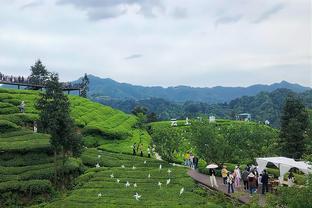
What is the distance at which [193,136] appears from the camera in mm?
50812

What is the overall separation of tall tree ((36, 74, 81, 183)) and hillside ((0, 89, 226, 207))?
2433mm

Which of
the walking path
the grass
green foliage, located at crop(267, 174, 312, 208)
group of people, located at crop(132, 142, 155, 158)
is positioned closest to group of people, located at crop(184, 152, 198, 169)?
the walking path

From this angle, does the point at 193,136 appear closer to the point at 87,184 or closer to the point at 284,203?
the point at 87,184

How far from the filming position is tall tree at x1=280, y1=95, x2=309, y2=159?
50969 mm

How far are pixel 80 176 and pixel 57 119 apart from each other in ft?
20.5

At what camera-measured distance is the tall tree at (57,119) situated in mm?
41062

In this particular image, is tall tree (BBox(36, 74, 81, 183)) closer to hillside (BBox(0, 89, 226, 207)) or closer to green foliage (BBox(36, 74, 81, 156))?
green foliage (BBox(36, 74, 81, 156))

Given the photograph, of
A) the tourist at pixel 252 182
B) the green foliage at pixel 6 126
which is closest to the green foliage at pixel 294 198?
the tourist at pixel 252 182

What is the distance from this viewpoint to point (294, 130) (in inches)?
2012

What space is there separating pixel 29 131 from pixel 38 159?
8.91 m

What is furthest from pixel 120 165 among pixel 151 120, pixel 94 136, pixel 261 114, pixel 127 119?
pixel 261 114

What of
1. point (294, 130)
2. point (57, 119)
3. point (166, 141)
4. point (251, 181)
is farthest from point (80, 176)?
point (294, 130)

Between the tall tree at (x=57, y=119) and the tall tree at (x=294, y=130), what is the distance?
79.2 ft

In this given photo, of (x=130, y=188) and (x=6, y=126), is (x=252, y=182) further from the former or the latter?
(x=6, y=126)
